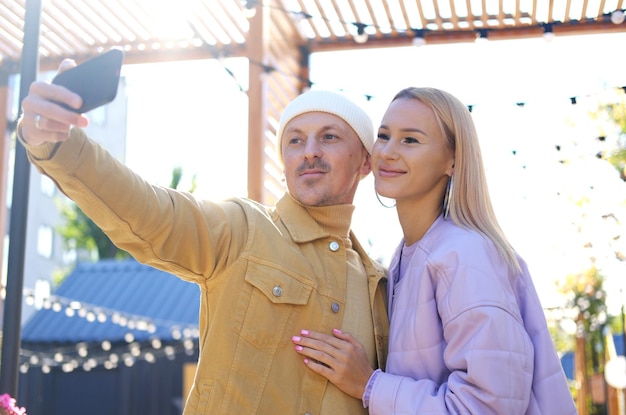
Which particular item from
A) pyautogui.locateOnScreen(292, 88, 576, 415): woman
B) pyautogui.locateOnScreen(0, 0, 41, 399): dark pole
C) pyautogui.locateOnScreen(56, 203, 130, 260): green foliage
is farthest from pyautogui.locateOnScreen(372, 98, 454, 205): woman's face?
pyautogui.locateOnScreen(56, 203, 130, 260): green foliage

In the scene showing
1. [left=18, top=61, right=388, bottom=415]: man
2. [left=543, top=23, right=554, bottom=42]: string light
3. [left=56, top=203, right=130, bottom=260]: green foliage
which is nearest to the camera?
[left=18, top=61, right=388, bottom=415]: man

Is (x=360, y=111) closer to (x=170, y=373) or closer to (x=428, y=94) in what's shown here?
(x=428, y=94)

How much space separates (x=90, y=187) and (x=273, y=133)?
3609 mm

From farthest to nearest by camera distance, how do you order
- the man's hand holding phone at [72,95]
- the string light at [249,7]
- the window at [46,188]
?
the window at [46,188] < the string light at [249,7] < the man's hand holding phone at [72,95]

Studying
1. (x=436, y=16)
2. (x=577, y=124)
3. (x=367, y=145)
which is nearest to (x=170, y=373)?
(x=577, y=124)

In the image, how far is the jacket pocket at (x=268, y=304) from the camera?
8.18 feet

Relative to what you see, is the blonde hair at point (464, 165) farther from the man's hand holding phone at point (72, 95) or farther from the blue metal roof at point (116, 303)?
the blue metal roof at point (116, 303)

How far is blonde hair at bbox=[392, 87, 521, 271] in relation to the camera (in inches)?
101

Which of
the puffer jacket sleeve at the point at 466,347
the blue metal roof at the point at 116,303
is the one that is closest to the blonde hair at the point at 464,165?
the puffer jacket sleeve at the point at 466,347

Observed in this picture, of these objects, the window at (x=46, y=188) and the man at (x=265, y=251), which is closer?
the man at (x=265, y=251)

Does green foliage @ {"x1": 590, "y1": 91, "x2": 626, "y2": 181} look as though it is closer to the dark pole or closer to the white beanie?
the white beanie

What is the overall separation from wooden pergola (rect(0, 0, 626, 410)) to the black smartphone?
2922mm

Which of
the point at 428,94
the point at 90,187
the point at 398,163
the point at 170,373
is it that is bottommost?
the point at 170,373

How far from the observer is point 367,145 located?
3.12 m
